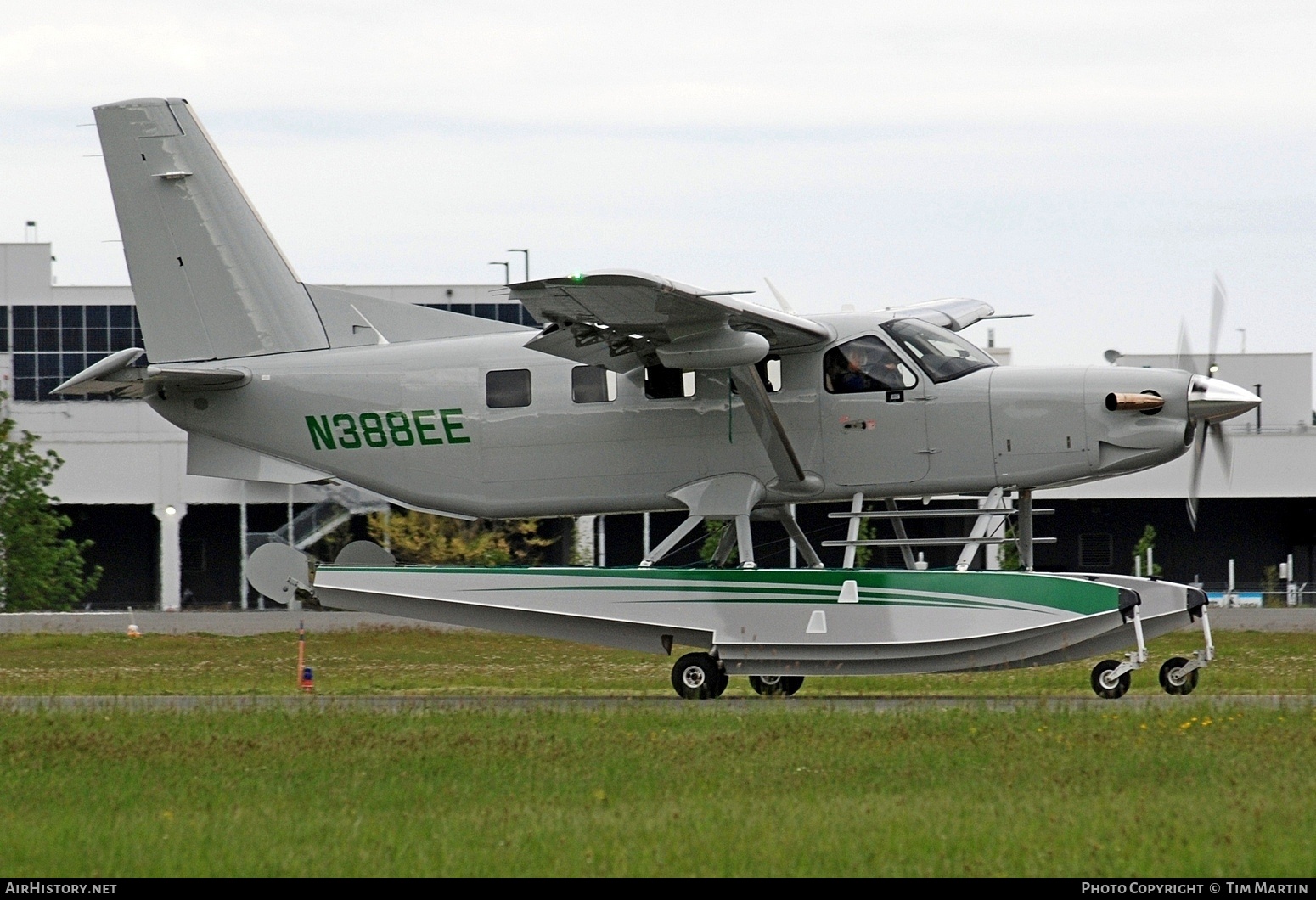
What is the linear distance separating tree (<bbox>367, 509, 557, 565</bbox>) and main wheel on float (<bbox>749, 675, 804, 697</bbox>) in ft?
83.5

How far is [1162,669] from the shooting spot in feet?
50.6

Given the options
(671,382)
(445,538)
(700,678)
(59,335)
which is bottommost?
(700,678)

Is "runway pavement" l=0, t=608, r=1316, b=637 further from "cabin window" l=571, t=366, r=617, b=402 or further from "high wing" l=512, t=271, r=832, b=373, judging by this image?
"high wing" l=512, t=271, r=832, b=373

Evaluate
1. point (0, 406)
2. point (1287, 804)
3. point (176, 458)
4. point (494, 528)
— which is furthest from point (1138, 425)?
point (0, 406)

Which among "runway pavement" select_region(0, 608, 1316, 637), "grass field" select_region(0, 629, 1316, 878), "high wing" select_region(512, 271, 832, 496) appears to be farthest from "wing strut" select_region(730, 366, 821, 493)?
"runway pavement" select_region(0, 608, 1316, 637)

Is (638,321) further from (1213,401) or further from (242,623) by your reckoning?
(242,623)

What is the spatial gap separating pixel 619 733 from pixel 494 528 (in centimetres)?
3403

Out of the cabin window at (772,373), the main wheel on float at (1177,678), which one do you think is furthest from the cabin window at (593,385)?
the main wheel on float at (1177,678)

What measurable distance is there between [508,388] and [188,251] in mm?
4346

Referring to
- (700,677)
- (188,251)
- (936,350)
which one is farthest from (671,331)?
(188,251)

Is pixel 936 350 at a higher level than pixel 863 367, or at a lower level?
higher

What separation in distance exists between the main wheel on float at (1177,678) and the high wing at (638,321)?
476cm

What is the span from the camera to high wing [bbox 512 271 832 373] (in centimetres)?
1462

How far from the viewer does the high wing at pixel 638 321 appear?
48.0 ft
